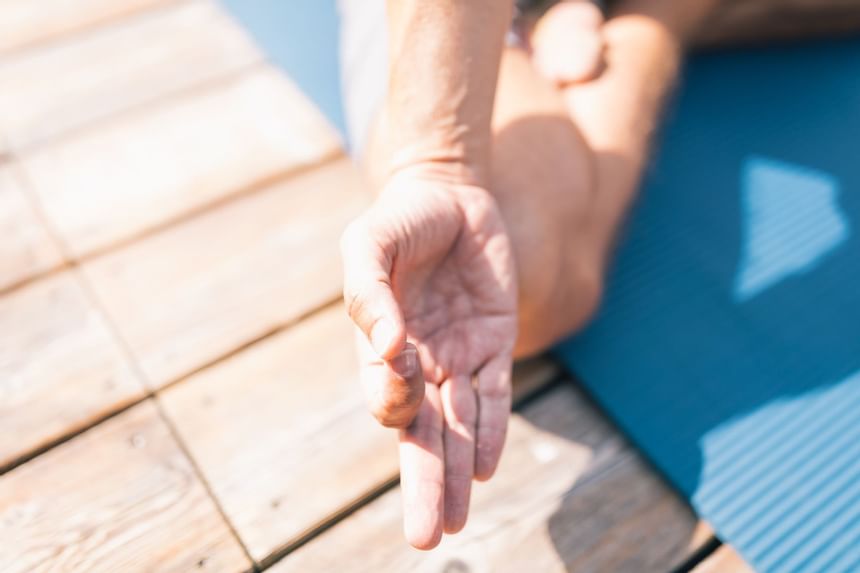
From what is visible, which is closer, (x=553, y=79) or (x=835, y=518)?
(x=835, y=518)

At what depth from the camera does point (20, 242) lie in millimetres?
1220

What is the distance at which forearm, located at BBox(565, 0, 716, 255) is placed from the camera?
1.16 meters

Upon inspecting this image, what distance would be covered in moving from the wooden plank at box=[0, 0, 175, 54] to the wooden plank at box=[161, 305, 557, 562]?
39.4 inches

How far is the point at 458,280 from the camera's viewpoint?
0.90 m

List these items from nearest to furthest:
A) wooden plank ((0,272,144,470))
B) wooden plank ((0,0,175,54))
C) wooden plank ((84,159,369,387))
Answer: wooden plank ((0,272,144,470)) < wooden plank ((84,159,369,387)) < wooden plank ((0,0,175,54))

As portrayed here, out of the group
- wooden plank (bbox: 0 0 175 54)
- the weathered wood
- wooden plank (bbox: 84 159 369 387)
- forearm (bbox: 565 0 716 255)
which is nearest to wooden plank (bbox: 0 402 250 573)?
wooden plank (bbox: 84 159 369 387)

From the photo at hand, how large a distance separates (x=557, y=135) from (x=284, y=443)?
1.90 ft

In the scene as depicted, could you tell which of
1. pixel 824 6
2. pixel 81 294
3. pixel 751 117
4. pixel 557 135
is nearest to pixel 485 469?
pixel 557 135

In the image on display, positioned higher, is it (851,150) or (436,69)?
(436,69)

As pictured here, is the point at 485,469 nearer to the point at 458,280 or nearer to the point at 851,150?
the point at 458,280

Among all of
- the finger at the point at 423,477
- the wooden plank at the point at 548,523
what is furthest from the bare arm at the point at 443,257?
the wooden plank at the point at 548,523

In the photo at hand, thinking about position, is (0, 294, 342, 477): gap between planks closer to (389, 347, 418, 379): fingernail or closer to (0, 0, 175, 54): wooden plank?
(389, 347, 418, 379): fingernail

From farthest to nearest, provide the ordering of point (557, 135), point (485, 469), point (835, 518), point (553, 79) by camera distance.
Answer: point (553, 79), point (557, 135), point (835, 518), point (485, 469)

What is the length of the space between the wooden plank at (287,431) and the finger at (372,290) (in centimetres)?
32
